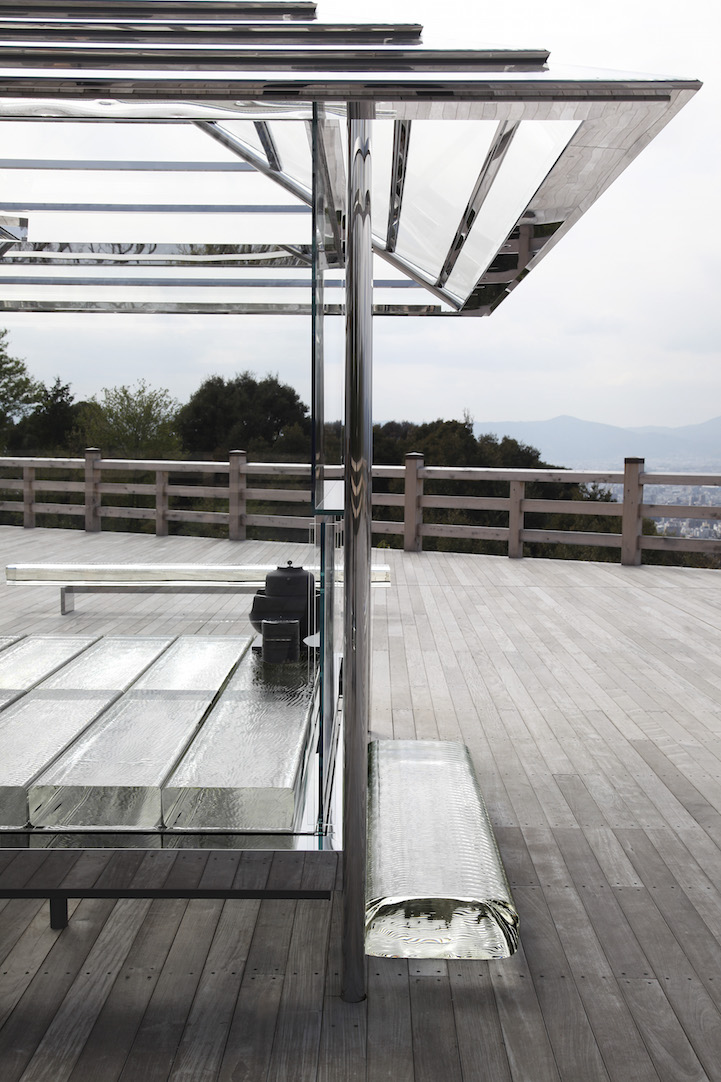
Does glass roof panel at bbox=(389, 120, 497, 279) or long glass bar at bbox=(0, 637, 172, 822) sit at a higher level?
glass roof panel at bbox=(389, 120, 497, 279)

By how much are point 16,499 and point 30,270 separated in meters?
0.42

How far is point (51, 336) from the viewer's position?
1.62m

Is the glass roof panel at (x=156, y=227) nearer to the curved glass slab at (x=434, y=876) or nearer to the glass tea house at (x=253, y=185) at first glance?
the glass tea house at (x=253, y=185)

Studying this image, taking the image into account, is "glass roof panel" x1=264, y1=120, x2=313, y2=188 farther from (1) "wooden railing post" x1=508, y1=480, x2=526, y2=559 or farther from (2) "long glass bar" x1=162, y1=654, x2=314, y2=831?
(1) "wooden railing post" x1=508, y1=480, x2=526, y2=559

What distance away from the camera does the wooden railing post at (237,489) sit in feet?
5.42

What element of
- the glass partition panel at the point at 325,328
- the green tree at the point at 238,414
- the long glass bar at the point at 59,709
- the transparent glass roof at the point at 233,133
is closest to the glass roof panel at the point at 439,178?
the transparent glass roof at the point at 233,133

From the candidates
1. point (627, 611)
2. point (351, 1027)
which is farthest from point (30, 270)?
point (627, 611)

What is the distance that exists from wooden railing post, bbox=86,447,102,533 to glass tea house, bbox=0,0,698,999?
261 millimetres

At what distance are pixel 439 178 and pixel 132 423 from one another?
99 centimetres

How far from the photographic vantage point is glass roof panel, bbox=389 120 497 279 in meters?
1.81

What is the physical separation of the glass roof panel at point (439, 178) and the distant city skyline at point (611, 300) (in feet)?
48.9

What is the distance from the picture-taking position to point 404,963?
1.79m

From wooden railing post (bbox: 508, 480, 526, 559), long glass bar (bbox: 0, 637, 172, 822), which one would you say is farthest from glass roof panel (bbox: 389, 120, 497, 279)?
wooden railing post (bbox: 508, 480, 526, 559)

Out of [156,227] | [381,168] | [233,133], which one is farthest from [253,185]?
[381,168]
